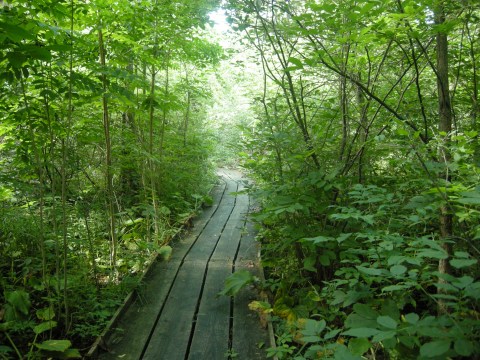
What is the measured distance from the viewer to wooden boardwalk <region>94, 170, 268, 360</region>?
8.53ft

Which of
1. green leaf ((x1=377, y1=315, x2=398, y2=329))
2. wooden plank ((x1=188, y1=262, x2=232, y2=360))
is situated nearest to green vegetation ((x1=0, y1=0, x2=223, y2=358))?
wooden plank ((x1=188, y1=262, x2=232, y2=360))

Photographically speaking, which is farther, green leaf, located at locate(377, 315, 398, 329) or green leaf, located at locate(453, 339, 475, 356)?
green leaf, located at locate(377, 315, 398, 329)

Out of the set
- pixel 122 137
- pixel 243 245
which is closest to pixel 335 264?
pixel 243 245

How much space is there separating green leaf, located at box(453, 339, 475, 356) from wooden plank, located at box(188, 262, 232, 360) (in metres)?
1.78

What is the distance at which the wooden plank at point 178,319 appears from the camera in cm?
259

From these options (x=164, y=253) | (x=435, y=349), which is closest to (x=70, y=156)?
(x=164, y=253)

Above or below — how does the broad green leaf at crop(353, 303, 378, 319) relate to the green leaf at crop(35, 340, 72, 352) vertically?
above

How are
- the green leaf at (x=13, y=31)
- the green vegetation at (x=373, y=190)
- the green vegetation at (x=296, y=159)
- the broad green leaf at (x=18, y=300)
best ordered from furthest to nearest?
the broad green leaf at (x=18, y=300)
the green vegetation at (x=296, y=159)
the green vegetation at (x=373, y=190)
the green leaf at (x=13, y=31)

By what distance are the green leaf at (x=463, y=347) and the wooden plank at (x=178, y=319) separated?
76.3 inches

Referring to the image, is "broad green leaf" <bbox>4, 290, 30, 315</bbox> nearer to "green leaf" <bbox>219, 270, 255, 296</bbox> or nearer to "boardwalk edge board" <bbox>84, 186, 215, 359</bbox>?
"boardwalk edge board" <bbox>84, 186, 215, 359</bbox>

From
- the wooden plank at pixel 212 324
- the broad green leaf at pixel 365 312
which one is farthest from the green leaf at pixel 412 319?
the wooden plank at pixel 212 324

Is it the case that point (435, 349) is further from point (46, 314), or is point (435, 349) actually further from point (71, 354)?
point (46, 314)

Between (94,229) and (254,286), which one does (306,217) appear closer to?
(254,286)

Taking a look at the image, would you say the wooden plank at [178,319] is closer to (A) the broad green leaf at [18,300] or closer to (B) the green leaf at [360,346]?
(A) the broad green leaf at [18,300]
